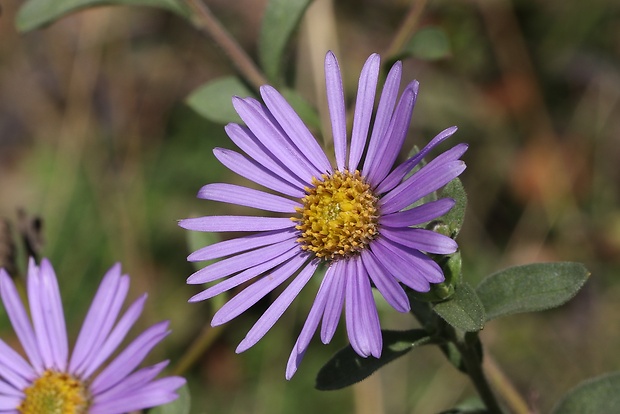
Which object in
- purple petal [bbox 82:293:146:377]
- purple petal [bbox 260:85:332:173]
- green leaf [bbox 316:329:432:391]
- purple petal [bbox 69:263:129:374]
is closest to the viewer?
green leaf [bbox 316:329:432:391]

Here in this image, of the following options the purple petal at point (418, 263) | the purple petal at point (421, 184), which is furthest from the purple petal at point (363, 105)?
the purple petal at point (418, 263)

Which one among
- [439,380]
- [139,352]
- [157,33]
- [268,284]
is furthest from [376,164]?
[157,33]

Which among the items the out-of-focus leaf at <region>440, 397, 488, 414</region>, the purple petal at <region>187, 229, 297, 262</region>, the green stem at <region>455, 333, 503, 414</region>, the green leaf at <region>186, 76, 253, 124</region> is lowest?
the out-of-focus leaf at <region>440, 397, 488, 414</region>

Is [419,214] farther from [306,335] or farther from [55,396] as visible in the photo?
[55,396]

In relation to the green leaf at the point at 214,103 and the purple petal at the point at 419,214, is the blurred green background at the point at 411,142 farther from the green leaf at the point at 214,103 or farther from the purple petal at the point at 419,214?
the purple petal at the point at 419,214

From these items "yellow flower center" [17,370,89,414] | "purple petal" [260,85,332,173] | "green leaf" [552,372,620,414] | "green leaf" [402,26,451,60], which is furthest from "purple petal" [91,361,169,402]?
"green leaf" [402,26,451,60]

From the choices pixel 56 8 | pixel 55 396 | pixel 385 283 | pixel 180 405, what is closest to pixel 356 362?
pixel 385 283

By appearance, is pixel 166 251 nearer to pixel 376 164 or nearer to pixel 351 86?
pixel 351 86

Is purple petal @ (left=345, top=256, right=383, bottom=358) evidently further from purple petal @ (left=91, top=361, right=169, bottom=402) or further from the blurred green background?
the blurred green background
